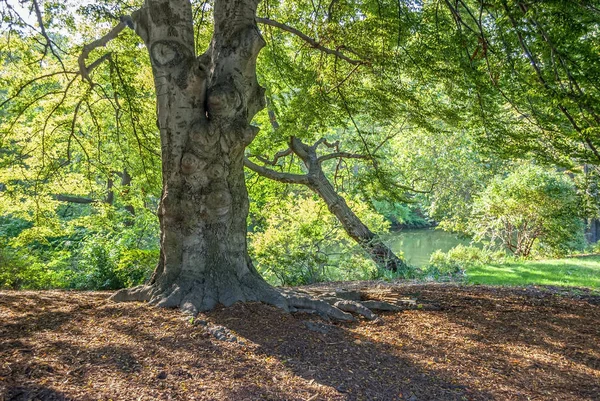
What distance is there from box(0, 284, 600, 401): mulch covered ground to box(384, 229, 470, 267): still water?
14.5 meters

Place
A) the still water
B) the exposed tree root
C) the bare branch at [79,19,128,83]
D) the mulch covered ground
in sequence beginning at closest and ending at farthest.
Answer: the mulch covered ground → the exposed tree root → the bare branch at [79,19,128,83] → the still water

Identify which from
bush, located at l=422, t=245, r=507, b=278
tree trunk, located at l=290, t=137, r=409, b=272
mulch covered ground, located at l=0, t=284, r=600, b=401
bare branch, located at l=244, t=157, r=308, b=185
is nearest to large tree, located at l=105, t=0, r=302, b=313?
mulch covered ground, located at l=0, t=284, r=600, b=401

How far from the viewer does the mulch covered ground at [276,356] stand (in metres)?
2.28

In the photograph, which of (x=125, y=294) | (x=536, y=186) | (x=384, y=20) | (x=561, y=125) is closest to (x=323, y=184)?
(x=384, y=20)

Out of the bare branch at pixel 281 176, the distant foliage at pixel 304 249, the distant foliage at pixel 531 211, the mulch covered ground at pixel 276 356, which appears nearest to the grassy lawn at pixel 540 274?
the distant foliage at pixel 531 211

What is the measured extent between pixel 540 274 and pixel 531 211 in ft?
15.4

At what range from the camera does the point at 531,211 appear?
489 inches

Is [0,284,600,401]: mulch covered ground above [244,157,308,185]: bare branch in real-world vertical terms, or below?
below

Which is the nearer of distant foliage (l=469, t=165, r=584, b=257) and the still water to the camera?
distant foliage (l=469, t=165, r=584, b=257)

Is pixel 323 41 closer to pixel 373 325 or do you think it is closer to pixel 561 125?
pixel 561 125

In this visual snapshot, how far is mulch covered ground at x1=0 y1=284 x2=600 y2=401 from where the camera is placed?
228 centimetres

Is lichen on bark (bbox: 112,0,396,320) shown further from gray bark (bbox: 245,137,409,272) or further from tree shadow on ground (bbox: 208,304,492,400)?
gray bark (bbox: 245,137,409,272)

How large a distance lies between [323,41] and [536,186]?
9328mm

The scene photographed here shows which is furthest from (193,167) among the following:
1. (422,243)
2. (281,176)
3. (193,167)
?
(422,243)
